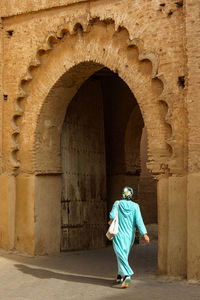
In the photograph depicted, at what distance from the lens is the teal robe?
750cm

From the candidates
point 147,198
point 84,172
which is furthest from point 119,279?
point 147,198

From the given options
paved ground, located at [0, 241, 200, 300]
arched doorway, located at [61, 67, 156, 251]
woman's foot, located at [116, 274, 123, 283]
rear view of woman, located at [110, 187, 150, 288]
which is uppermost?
arched doorway, located at [61, 67, 156, 251]

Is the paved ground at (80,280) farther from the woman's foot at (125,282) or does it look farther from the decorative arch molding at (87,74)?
the decorative arch molding at (87,74)

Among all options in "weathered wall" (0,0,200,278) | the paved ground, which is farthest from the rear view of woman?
"weathered wall" (0,0,200,278)

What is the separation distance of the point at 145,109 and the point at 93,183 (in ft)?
11.6

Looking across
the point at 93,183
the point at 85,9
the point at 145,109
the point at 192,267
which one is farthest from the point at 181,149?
the point at 93,183

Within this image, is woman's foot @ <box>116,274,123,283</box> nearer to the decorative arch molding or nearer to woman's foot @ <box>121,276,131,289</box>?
woman's foot @ <box>121,276,131,289</box>

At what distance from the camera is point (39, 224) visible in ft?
33.2

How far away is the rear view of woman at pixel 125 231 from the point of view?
24.6 feet

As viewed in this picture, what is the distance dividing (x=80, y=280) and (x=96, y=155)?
4130mm

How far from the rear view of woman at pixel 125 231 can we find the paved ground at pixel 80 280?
25 cm

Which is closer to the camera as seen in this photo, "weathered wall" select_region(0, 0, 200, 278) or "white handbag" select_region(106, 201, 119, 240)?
"white handbag" select_region(106, 201, 119, 240)

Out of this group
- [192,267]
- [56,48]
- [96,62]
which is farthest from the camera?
[56,48]

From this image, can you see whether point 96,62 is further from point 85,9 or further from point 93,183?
point 93,183
